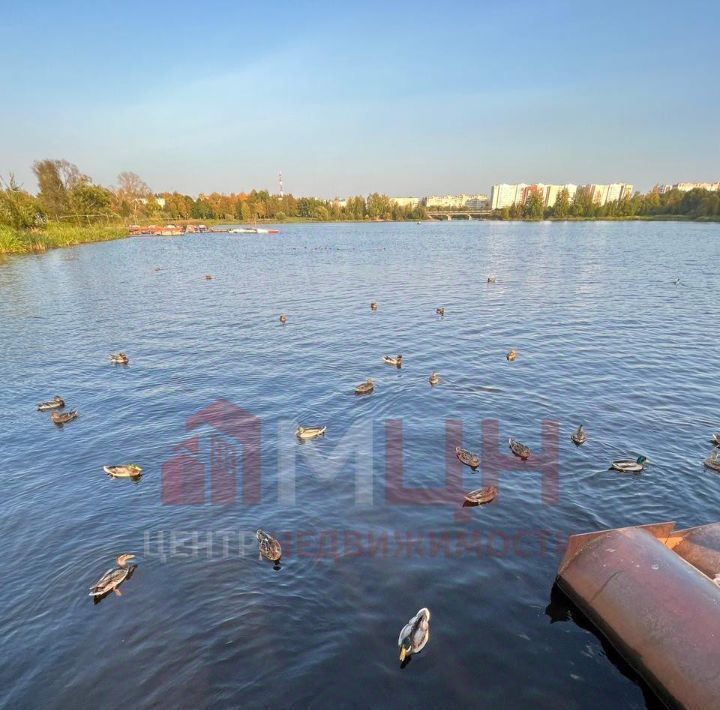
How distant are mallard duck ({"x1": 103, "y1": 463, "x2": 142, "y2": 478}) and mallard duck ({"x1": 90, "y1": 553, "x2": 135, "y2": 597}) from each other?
504 cm

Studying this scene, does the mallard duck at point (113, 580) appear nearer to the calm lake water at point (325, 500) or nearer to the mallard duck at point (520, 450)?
the calm lake water at point (325, 500)

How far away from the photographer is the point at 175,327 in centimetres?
3997

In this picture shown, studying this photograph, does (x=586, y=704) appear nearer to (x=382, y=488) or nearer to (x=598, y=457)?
(x=382, y=488)

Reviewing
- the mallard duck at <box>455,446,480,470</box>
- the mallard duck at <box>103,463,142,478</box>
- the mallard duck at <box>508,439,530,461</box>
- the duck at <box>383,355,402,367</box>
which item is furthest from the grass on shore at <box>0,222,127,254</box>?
the mallard duck at <box>508,439,530,461</box>

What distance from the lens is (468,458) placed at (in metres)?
18.0

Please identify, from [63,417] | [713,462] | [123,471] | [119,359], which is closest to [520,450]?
[713,462]

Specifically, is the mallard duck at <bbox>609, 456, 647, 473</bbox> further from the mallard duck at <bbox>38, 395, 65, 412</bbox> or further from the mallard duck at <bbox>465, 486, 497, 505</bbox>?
the mallard duck at <bbox>38, 395, 65, 412</bbox>

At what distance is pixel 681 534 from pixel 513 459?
7305mm

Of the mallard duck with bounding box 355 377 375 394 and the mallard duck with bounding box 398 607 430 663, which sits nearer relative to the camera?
the mallard duck with bounding box 398 607 430 663

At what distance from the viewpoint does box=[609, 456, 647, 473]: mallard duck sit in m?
17.2

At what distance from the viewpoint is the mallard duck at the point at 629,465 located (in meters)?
17.2

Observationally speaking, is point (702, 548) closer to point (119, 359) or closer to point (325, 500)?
point (325, 500)

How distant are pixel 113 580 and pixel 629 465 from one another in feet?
58.7

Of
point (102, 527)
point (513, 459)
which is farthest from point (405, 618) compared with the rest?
point (102, 527)
